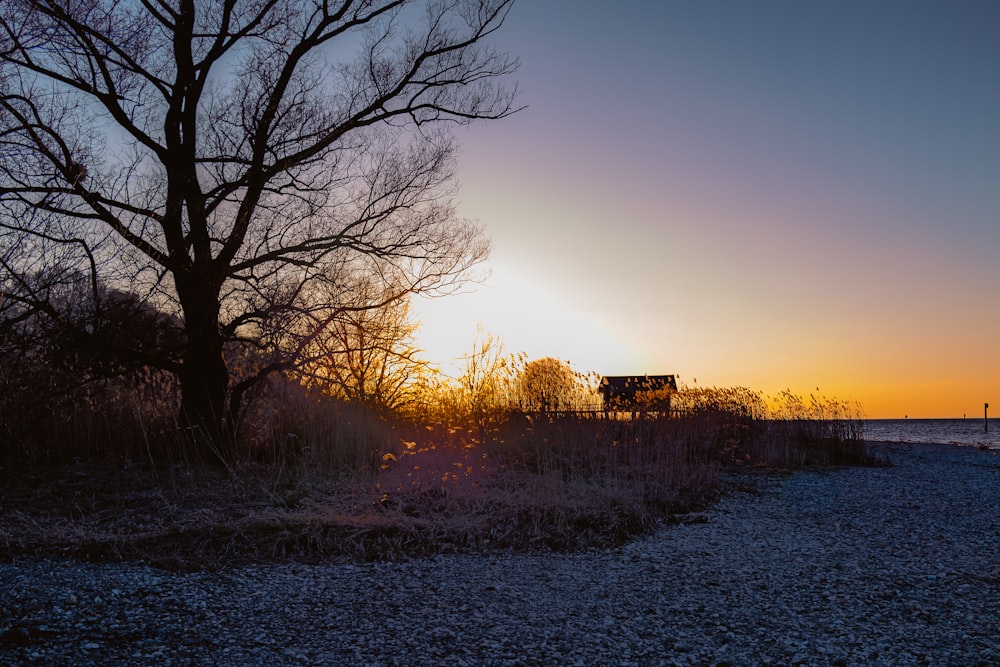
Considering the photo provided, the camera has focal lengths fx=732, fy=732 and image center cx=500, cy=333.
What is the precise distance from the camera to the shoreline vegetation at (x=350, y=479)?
609 cm

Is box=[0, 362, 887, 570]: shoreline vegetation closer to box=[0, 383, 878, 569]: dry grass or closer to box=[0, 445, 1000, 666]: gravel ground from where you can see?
box=[0, 383, 878, 569]: dry grass

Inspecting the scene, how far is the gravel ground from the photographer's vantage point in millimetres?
3957

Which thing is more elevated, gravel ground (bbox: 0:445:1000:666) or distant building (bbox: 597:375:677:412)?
distant building (bbox: 597:375:677:412)

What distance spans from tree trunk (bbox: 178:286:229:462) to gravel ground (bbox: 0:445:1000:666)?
15.0ft

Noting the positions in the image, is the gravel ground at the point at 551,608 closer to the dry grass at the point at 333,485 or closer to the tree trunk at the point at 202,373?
the dry grass at the point at 333,485

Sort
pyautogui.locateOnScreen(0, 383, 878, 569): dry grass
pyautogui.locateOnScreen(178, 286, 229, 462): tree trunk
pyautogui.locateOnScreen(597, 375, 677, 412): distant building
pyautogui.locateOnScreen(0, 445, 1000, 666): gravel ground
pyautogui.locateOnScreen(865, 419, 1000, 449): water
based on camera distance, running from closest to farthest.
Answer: pyautogui.locateOnScreen(0, 445, 1000, 666): gravel ground < pyautogui.locateOnScreen(0, 383, 878, 569): dry grass < pyautogui.locateOnScreen(178, 286, 229, 462): tree trunk < pyautogui.locateOnScreen(597, 375, 677, 412): distant building < pyautogui.locateOnScreen(865, 419, 1000, 449): water

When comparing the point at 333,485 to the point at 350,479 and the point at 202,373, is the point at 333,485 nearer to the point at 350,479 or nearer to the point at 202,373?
the point at 350,479

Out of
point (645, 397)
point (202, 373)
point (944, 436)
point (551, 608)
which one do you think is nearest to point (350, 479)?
point (202, 373)

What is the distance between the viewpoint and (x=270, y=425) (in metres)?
10.4

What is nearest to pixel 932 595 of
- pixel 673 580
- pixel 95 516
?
pixel 673 580

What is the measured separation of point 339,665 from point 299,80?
9146mm

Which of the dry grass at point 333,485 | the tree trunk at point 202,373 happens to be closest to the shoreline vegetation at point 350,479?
the dry grass at point 333,485

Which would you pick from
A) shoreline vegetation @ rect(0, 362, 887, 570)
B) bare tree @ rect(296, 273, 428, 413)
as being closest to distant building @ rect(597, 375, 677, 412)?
shoreline vegetation @ rect(0, 362, 887, 570)

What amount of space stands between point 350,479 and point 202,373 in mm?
3062
